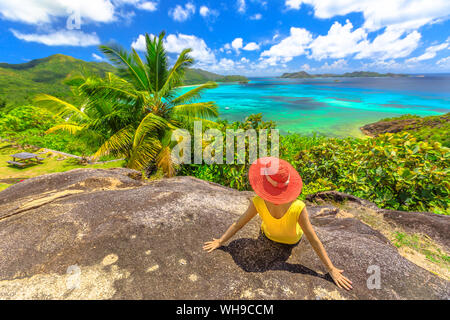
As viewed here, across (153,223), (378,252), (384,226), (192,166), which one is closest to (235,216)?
(153,223)

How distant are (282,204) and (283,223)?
0.27 metres

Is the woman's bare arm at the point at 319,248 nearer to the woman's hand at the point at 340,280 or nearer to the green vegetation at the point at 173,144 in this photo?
the woman's hand at the point at 340,280

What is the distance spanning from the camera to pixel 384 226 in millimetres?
3533

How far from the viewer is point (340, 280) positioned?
1934mm

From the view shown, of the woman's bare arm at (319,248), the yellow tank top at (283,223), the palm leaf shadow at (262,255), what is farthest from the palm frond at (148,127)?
the woman's bare arm at (319,248)

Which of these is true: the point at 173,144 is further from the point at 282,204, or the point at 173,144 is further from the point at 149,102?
the point at 282,204

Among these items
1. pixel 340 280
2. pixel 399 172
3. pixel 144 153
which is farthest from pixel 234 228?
pixel 144 153

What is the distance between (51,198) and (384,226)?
19.2 feet

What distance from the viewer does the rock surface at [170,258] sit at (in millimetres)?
1885

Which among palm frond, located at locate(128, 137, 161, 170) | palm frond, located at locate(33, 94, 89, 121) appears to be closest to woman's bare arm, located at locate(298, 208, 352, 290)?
palm frond, located at locate(128, 137, 161, 170)

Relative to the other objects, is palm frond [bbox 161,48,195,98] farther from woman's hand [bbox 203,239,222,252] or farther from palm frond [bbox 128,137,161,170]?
woman's hand [bbox 203,239,222,252]

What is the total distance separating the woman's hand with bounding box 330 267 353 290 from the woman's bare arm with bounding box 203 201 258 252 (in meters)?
0.92
